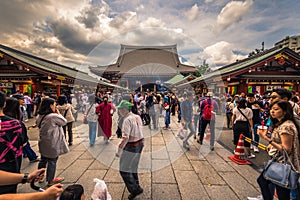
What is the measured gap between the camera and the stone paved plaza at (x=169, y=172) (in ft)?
9.07

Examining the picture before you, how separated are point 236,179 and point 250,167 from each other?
80 centimetres

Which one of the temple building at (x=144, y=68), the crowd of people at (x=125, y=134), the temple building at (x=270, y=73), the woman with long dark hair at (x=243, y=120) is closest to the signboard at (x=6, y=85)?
the crowd of people at (x=125, y=134)

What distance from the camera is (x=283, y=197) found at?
1861mm

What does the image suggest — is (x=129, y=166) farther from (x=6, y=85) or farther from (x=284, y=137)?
(x=6, y=85)

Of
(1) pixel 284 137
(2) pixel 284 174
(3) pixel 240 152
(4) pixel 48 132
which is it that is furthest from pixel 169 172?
(4) pixel 48 132

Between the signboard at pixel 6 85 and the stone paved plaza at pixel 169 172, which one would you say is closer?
the stone paved plaza at pixel 169 172

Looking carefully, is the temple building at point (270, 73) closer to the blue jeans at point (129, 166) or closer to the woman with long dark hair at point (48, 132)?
the blue jeans at point (129, 166)

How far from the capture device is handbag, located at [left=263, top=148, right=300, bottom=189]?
5.75 feet

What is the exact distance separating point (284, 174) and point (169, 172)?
2.16 m

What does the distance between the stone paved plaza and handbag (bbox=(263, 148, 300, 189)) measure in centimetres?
105

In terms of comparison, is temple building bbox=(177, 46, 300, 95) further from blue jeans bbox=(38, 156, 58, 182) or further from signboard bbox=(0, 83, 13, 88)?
signboard bbox=(0, 83, 13, 88)

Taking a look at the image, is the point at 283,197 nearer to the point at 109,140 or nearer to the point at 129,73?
the point at 109,140

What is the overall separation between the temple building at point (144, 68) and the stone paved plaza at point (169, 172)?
18.0 meters

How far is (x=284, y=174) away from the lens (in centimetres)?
177
